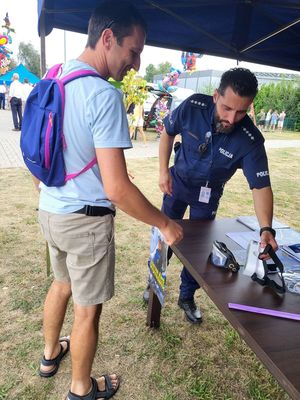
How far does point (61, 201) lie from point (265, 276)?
0.86 meters

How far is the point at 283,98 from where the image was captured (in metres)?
22.4

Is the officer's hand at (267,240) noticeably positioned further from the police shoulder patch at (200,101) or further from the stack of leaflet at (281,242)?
the police shoulder patch at (200,101)

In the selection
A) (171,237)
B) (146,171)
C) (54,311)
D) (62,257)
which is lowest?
(146,171)

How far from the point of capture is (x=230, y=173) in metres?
1.99

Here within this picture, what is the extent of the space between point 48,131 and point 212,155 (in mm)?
1067

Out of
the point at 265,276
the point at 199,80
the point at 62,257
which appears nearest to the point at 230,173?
the point at 265,276

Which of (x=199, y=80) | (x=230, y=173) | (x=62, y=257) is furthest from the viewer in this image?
(x=199, y=80)

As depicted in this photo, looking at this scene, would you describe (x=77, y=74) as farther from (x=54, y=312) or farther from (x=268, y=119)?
(x=268, y=119)

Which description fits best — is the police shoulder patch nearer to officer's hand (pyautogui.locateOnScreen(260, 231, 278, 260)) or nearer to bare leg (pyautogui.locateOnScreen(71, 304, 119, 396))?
officer's hand (pyautogui.locateOnScreen(260, 231, 278, 260))

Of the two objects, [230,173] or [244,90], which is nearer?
[244,90]

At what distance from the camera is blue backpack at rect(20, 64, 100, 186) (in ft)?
3.65

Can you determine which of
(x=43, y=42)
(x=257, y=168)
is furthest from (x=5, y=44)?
(x=257, y=168)

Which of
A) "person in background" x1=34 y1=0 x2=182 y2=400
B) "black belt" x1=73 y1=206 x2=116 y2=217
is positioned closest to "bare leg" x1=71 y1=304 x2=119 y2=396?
"person in background" x1=34 y1=0 x2=182 y2=400

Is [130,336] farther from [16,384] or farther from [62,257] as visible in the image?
[62,257]
